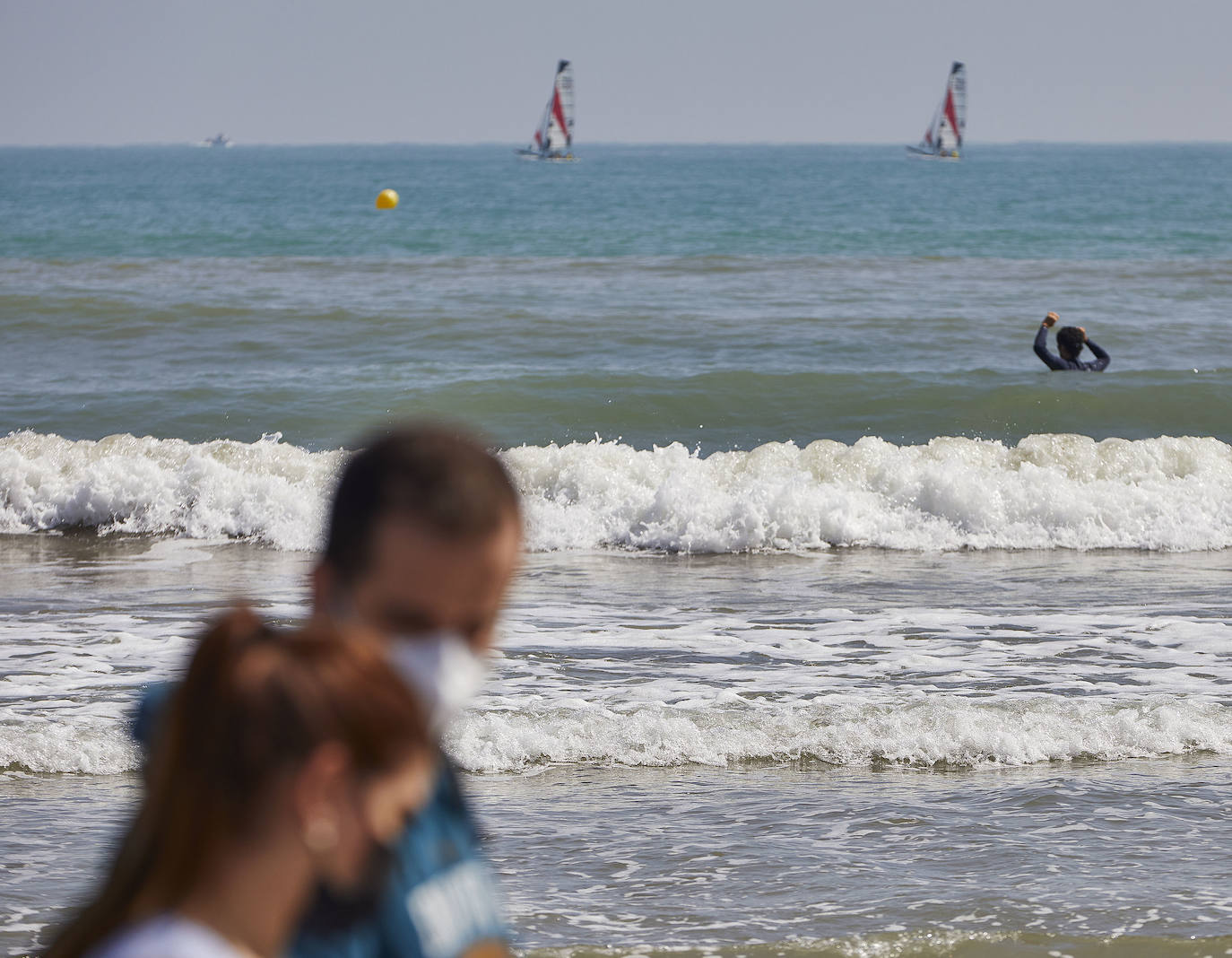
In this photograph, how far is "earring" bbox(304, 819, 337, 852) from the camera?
1205mm

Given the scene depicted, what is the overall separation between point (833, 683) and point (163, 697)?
5.96m

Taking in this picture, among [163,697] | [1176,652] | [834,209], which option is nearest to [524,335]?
[1176,652]

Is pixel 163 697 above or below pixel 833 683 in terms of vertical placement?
above

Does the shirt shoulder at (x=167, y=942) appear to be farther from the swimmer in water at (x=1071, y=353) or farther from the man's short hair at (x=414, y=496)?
the swimmer in water at (x=1071, y=353)

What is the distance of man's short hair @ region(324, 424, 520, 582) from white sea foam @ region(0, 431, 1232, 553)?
29.1 ft

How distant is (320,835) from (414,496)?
1.25ft

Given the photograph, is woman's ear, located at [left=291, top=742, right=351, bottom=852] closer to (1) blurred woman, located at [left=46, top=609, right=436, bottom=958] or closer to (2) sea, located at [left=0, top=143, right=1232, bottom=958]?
(1) blurred woman, located at [left=46, top=609, right=436, bottom=958]

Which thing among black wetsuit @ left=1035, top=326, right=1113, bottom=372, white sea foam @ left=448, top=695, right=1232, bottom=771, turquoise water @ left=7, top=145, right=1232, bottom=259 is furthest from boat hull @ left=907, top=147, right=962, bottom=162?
white sea foam @ left=448, top=695, right=1232, bottom=771

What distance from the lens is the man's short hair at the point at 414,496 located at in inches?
58.4

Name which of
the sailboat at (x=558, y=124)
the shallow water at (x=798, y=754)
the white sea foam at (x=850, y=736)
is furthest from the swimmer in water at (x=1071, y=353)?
the sailboat at (x=558, y=124)

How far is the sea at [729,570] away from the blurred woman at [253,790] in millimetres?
2573

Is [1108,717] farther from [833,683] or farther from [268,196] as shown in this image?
[268,196]

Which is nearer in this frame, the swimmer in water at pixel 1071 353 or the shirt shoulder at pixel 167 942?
the shirt shoulder at pixel 167 942

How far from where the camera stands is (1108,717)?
20.9ft
